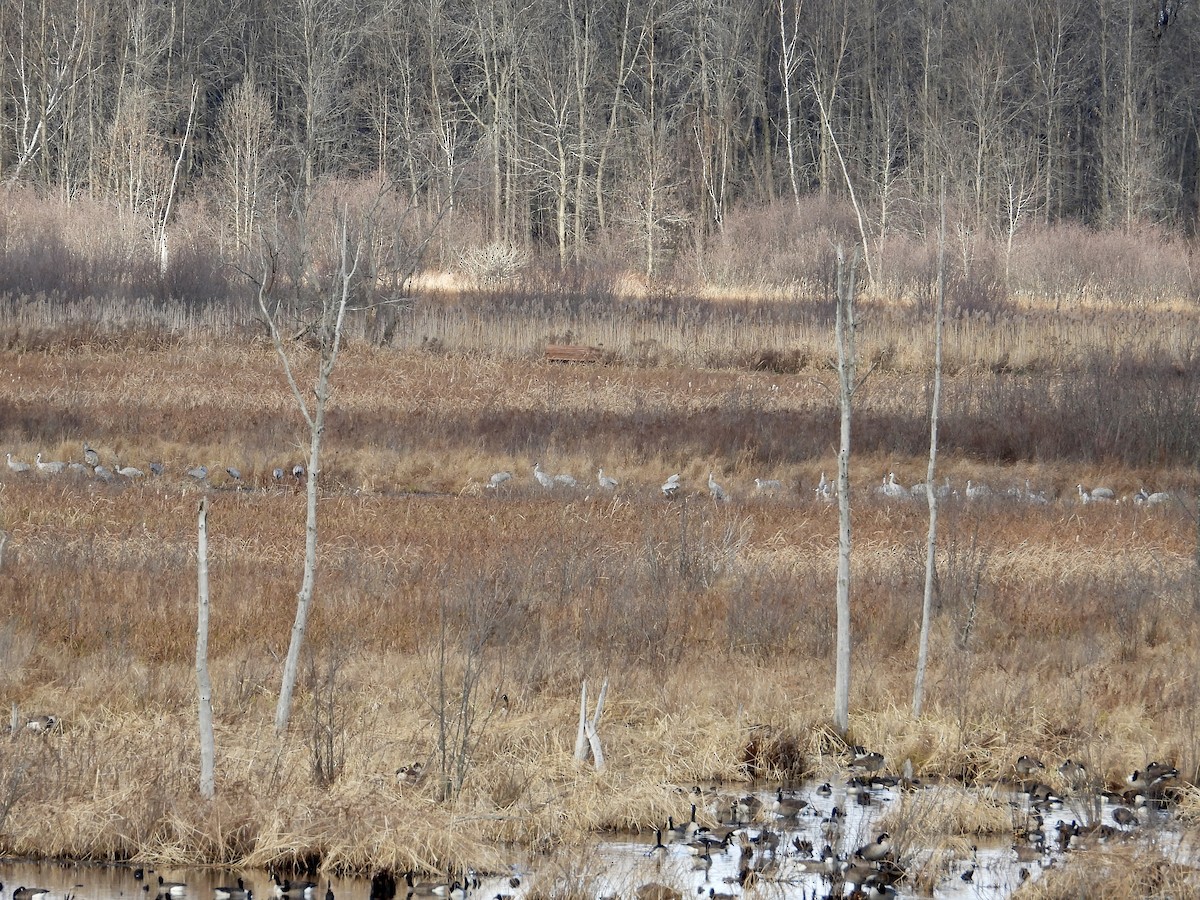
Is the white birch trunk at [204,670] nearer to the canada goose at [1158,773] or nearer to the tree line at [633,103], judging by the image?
the canada goose at [1158,773]

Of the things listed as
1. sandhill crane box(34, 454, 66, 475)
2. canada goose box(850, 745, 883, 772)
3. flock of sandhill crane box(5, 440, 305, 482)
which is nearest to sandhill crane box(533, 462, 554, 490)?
flock of sandhill crane box(5, 440, 305, 482)

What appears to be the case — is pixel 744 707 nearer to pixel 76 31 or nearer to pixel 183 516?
pixel 183 516

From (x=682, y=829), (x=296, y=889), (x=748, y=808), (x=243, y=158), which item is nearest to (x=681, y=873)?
(x=682, y=829)

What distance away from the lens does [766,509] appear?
50.9 feet

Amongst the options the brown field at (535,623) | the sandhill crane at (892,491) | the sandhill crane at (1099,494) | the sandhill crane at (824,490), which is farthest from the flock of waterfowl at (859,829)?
the sandhill crane at (1099,494)

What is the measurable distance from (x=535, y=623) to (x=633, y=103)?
1589 inches

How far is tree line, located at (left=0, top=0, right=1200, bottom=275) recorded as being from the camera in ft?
149

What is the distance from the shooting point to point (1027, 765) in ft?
26.4

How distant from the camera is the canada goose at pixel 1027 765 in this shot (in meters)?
8.03

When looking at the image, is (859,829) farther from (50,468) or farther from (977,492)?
(50,468)

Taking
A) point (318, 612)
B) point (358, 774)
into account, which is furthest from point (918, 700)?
point (318, 612)

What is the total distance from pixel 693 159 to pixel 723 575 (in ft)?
130

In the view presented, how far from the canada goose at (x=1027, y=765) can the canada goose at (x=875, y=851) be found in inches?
63.8

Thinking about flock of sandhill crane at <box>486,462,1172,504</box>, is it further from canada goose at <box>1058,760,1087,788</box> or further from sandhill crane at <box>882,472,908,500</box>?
canada goose at <box>1058,760,1087,788</box>
